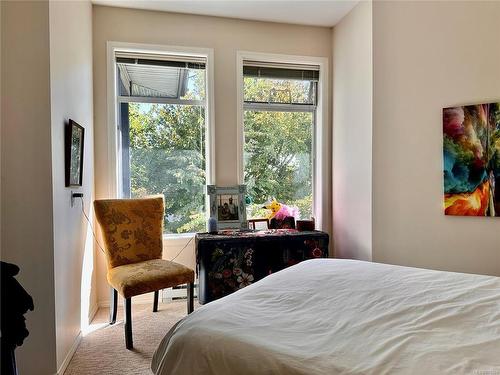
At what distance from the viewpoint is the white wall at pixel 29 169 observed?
1.81 metres

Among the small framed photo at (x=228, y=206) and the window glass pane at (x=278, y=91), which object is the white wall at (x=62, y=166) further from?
the window glass pane at (x=278, y=91)

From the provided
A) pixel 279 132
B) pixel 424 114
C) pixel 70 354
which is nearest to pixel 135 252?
pixel 70 354

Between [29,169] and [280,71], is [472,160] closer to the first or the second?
[280,71]

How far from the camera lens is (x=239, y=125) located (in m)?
3.48

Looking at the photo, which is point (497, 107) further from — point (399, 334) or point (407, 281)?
point (399, 334)

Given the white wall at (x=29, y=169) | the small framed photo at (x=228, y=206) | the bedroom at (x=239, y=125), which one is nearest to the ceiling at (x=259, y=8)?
the bedroom at (x=239, y=125)

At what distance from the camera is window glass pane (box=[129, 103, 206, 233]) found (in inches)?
132

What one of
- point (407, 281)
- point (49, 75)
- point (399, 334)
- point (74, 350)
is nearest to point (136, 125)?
point (49, 75)

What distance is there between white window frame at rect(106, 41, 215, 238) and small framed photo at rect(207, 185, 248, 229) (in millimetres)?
158

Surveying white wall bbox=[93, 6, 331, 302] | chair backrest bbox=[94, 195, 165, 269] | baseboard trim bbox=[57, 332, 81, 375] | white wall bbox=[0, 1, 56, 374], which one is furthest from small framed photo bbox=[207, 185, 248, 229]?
white wall bbox=[0, 1, 56, 374]

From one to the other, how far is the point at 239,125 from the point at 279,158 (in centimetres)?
59

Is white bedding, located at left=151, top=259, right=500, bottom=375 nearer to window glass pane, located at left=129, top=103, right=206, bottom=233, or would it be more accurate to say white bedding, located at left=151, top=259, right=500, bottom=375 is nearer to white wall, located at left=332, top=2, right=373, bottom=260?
white wall, located at left=332, top=2, right=373, bottom=260

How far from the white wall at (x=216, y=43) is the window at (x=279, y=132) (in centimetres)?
18

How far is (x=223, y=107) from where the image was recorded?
343 cm
